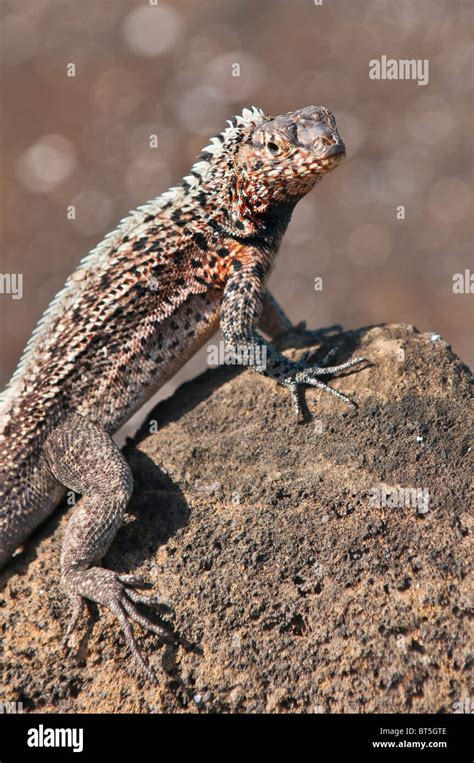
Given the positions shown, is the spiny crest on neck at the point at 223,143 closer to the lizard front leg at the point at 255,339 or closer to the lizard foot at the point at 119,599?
the lizard front leg at the point at 255,339

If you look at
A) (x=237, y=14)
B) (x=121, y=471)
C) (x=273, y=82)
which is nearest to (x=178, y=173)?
(x=273, y=82)

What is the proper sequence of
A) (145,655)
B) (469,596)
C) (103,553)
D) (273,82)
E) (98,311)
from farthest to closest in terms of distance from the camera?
1. (273,82)
2. (98,311)
3. (103,553)
4. (145,655)
5. (469,596)

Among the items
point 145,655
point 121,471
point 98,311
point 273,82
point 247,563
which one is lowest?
point 145,655

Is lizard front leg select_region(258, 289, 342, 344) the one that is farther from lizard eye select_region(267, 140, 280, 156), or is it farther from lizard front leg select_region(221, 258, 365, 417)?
lizard eye select_region(267, 140, 280, 156)

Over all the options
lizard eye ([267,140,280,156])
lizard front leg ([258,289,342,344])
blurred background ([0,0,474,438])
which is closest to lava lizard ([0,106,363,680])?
lizard eye ([267,140,280,156])

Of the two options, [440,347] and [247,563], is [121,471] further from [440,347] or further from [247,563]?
[440,347]

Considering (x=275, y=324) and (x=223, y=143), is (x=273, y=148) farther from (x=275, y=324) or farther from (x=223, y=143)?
(x=275, y=324)

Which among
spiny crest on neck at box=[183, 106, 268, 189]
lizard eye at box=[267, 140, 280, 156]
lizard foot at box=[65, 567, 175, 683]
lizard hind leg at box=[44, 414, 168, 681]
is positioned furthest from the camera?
spiny crest on neck at box=[183, 106, 268, 189]

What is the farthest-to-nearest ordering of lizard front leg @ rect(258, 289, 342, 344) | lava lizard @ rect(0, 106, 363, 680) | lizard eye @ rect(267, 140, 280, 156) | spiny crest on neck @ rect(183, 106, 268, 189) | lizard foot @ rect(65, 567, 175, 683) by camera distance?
lizard front leg @ rect(258, 289, 342, 344), spiny crest on neck @ rect(183, 106, 268, 189), lizard eye @ rect(267, 140, 280, 156), lava lizard @ rect(0, 106, 363, 680), lizard foot @ rect(65, 567, 175, 683)

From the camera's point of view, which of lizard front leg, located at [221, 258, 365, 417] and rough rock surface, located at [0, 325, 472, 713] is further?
lizard front leg, located at [221, 258, 365, 417]
